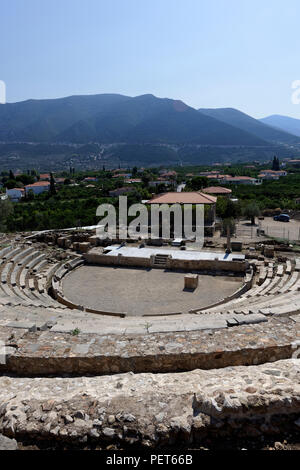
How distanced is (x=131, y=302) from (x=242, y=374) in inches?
405

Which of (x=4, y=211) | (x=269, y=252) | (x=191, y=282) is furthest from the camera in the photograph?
(x=4, y=211)

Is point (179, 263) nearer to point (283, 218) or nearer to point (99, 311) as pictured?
point (99, 311)

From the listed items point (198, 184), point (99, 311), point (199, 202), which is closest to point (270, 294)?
point (99, 311)

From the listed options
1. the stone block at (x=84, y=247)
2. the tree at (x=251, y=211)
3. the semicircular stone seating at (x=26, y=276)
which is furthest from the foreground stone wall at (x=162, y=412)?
the tree at (x=251, y=211)

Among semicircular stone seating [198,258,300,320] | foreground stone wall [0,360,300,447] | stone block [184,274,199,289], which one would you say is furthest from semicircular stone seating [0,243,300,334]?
foreground stone wall [0,360,300,447]

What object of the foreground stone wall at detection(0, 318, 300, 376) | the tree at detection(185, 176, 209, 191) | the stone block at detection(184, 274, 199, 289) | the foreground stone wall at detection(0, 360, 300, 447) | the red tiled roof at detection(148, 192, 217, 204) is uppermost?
the tree at detection(185, 176, 209, 191)

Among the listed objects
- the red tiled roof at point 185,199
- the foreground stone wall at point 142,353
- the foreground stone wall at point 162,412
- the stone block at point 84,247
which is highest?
the red tiled roof at point 185,199

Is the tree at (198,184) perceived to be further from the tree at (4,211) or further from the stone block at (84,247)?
the stone block at (84,247)

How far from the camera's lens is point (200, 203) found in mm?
35250

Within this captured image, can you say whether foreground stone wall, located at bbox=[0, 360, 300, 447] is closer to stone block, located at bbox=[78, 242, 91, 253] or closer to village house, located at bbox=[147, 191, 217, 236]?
stone block, located at bbox=[78, 242, 91, 253]

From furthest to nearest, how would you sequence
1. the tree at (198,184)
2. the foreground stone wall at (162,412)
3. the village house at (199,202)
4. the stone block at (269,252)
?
the tree at (198,184) → the village house at (199,202) → the stone block at (269,252) → the foreground stone wall at (162,412)

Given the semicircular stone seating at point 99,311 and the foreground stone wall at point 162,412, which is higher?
the foreground stone wall at point 162,412
